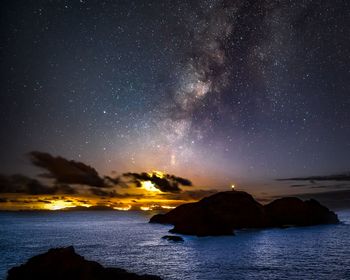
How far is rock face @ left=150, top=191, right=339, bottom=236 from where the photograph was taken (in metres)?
101

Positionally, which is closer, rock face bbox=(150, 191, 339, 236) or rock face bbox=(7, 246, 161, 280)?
rock face bbox=(7, 246, 161, 280)

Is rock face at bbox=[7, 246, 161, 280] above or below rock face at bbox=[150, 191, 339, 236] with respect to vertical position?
below

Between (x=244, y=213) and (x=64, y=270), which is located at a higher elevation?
(x=244, y=213)

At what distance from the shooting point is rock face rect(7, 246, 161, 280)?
28.1 metres

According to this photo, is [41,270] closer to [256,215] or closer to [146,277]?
[146,277]

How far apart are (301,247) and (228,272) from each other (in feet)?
108

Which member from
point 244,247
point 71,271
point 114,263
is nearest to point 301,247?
point 244,247

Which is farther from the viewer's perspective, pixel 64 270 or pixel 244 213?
pixel 244 213

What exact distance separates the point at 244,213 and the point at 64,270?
101207 mm

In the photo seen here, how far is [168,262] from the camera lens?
51.2 metres

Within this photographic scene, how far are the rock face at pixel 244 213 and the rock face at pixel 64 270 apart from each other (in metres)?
68.0

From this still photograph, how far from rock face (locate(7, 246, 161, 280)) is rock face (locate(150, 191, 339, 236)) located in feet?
223

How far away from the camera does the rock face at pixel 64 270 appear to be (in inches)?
1107

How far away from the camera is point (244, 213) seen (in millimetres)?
122500
